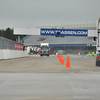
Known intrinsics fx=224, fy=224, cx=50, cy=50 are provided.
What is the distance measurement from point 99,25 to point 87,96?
475 inches

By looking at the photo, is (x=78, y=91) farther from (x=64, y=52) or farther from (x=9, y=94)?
(x=64, y=52)

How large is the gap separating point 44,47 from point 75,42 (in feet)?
114

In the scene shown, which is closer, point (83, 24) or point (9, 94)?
point (9, 94)

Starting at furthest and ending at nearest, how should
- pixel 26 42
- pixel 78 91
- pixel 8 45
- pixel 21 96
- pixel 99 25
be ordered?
pixel 26 42
pixel 8 45
pixel 99 25
pixel 78 91
pixel 21 96

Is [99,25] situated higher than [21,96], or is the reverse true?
[99,25]

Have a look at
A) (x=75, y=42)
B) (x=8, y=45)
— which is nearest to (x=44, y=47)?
(x=8, y=45)

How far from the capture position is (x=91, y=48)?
90.6 meters

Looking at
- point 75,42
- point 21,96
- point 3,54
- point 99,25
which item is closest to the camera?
point 21,96

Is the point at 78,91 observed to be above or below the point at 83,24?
below

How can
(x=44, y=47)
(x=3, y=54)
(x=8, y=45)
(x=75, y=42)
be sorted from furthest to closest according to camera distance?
(x=75, y=42)
(x=44, y=47)
(x=8, y=45)
(x=3, y=54)

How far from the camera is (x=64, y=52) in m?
92.8

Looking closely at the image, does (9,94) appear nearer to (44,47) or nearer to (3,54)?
(3,54)

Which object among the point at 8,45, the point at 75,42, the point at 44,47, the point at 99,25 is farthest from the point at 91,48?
the point at 99,25

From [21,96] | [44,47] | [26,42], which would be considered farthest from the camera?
[26,42]
